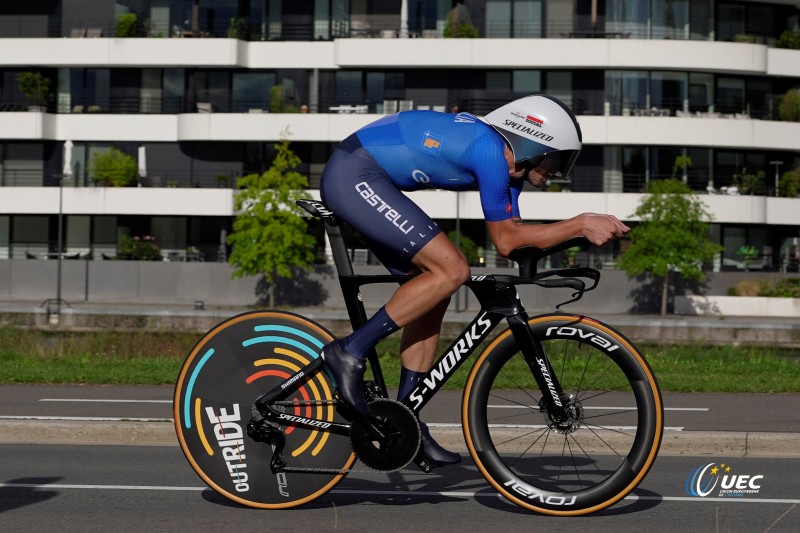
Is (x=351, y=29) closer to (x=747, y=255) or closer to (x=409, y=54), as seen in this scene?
(x=409, y=54)

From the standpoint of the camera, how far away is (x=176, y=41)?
54.1 m

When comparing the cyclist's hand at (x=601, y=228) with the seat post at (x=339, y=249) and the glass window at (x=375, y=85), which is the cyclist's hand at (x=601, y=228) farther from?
the glass window at (x=375, y=85)

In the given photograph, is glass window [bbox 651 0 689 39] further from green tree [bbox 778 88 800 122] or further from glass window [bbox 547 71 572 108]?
green tree [bbox 778 88 800 122]

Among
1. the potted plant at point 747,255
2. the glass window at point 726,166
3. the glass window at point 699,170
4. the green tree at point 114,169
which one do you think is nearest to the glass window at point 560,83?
the glass window at point 699,170

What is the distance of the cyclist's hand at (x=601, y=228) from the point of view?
538 cm

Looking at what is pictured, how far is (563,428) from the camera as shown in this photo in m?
5.72

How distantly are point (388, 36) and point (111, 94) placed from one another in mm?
12718

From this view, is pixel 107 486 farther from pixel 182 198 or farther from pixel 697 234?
pixel 182 198

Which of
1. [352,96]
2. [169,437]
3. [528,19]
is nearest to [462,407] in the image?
[169,437]

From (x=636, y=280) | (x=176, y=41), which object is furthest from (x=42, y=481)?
(x=176, y=41)

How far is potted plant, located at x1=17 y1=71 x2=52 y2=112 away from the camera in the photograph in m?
55.3

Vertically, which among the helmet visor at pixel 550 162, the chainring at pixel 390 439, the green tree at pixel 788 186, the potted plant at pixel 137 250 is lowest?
the chainring at pixel 390 439

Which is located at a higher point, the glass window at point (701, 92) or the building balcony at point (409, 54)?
the building balcony at point (409, 54)

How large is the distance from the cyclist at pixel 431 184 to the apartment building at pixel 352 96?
4569 cm
